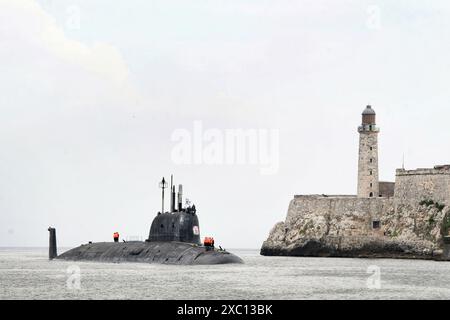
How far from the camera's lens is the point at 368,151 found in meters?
99.6

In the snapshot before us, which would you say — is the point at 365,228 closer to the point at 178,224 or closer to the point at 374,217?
the point at 374,217

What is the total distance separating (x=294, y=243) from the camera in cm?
10588

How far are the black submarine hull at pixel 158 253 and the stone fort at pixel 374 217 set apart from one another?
102 ft

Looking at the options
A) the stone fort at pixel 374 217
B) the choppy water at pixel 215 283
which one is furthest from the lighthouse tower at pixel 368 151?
the choppy water at pixel 215 283

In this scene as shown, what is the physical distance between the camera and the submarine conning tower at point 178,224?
6694 cm

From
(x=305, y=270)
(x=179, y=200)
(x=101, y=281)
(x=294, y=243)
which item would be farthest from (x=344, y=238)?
(x=101, y=281)

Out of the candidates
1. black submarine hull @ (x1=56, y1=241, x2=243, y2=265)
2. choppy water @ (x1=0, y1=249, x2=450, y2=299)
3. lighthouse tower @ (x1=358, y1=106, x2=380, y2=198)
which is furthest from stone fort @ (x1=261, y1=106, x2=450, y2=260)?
black submarine hull @ (x1=56, y1=241, x2=243, y2=265)

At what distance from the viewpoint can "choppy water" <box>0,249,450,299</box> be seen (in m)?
49.4

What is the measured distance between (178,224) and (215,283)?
1310cm

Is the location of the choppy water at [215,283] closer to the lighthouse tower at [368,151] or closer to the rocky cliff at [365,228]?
the rocky cliff at [365,228]

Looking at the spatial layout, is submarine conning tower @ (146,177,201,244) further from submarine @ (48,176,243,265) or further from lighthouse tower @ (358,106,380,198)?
lighthouse tower @ (358,106,380,198)

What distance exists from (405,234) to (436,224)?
3993 mm

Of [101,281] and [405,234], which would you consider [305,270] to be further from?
[405,234]
